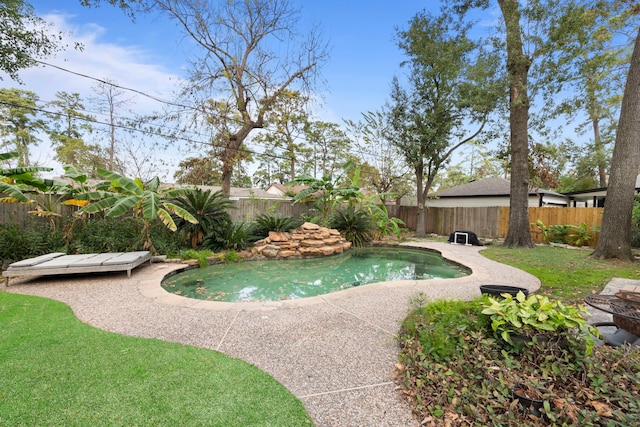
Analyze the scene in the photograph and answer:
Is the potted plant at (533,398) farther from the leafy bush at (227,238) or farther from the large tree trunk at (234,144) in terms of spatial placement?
the large tree trunk at (234,144)

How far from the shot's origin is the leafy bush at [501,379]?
173cm

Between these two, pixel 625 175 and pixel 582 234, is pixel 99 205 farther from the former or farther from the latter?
pixel 582 234

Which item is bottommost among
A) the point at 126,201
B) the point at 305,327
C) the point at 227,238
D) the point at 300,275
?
the point at 300,275

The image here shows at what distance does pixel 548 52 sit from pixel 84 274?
13.4 metres

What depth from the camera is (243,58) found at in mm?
12258

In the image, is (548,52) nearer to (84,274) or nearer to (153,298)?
(153,298)

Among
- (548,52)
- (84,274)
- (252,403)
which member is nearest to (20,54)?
(84,274)

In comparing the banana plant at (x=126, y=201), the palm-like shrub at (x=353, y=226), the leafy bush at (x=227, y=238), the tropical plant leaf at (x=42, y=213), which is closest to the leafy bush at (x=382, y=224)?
the palm-like shrub at (x=353, y=226)

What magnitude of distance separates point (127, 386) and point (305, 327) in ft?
5.89

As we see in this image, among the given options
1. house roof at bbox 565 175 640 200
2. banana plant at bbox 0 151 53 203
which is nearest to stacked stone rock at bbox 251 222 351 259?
banana plant at bbox 0 151 53 203

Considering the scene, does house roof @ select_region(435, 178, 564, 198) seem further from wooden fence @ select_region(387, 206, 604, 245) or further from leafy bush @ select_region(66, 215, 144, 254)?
leafy bush @ select_region(66, 215, 144, 254)

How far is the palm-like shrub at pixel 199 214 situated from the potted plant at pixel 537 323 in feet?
26.0

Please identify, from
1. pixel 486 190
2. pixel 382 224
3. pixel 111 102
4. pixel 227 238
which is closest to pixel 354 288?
pixel 227 238

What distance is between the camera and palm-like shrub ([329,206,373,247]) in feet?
37.6
